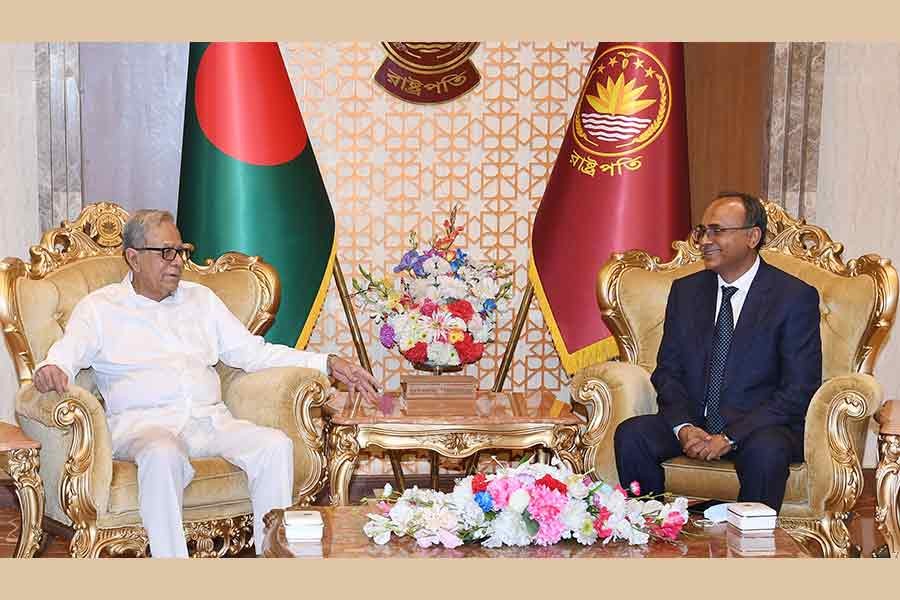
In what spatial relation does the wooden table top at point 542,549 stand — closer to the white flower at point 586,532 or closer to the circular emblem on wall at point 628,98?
the white flower at point 586,532

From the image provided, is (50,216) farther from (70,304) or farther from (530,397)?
(530,397)

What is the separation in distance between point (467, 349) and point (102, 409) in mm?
1420

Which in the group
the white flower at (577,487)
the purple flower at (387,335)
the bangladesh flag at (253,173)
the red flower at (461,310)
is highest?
the bangladesh flag at (253,173)

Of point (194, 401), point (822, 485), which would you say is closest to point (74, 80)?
point (194, 401)

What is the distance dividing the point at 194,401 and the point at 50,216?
177 cm

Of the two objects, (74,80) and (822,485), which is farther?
(74,80)

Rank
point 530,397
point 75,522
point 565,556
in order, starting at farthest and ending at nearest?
point 530,397, point 75,522, point 565,556

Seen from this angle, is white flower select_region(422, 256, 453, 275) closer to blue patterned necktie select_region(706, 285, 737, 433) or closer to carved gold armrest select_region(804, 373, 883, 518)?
blue patterned necktie select_region(706, 285, 737, 433)

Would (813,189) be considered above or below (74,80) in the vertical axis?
below

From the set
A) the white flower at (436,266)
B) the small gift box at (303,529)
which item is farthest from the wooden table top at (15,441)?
the white flower at (436,266)

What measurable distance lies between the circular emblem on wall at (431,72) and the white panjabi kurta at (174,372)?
1.70 metres

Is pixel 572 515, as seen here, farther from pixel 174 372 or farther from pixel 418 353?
pixel 174 372

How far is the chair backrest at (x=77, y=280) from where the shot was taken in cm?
459

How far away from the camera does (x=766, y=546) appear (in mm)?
3418
